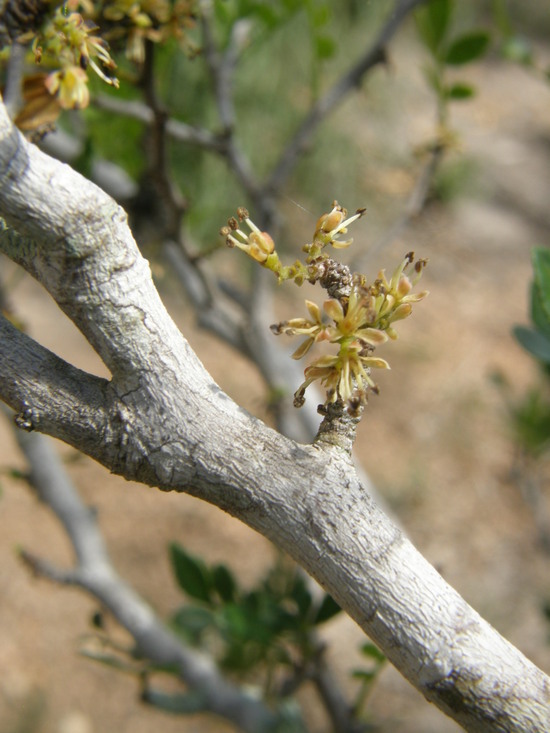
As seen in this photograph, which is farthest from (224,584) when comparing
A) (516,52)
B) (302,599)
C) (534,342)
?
(516,52)

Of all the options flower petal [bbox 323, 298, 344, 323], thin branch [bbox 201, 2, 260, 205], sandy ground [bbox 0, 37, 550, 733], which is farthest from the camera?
sandy ground [bbox 0, 37, 550, 733]

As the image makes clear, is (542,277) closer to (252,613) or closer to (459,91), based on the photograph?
(459,91)

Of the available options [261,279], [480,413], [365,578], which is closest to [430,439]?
[480,413]

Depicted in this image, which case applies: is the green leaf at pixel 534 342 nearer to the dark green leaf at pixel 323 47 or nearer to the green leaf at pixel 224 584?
the dark green leaf at pixel 323 47

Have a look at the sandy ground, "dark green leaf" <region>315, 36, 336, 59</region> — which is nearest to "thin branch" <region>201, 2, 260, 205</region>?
"dark green leaf" <region>315, 36, 336, 59</region>

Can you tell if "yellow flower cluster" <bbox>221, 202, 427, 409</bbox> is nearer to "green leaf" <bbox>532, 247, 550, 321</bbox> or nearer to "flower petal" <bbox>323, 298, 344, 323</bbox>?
"flower petal" <bbox>323, 298, 344, 323</bbox>

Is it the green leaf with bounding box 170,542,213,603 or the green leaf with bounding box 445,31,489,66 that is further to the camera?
the green leaf with bounding box 170,542,213,603
